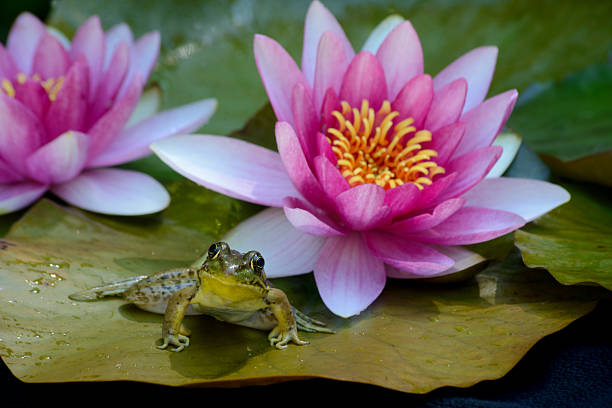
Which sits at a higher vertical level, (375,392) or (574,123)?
(574,123)

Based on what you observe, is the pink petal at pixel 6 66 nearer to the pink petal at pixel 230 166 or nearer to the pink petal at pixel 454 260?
the pink petal at pixel 230 166

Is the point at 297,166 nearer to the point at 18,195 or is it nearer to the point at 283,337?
the point at 283,337

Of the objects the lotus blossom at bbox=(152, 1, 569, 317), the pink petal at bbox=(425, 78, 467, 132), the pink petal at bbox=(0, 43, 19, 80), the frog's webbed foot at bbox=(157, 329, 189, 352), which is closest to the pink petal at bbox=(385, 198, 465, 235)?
the lotus blossom at bbox=(152, 1, 569, 317)

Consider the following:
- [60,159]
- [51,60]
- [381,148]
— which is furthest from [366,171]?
[51,60]

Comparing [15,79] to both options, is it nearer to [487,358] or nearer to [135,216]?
[135,216]

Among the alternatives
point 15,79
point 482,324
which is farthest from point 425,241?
point 15,79

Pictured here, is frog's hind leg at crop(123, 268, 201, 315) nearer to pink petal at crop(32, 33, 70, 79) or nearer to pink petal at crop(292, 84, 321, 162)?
pink petal at crop(292, 84, 321, 162)

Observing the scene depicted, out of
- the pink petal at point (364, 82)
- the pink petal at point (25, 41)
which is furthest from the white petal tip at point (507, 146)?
the pink petal at point (25, 41)
